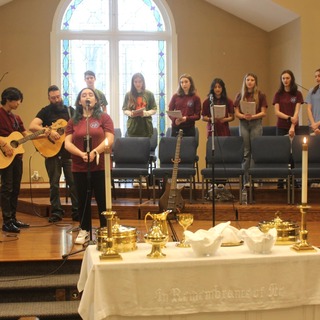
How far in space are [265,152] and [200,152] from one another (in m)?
2.95

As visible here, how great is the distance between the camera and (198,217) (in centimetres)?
648

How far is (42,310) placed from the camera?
393 cm

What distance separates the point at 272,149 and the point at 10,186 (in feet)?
10.1

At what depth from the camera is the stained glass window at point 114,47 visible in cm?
970

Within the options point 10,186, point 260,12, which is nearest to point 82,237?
point 10,186

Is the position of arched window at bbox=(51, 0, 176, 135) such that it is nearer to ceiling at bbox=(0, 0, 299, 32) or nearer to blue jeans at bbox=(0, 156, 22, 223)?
ceiling at bbox=(0, 0, 299, 32)

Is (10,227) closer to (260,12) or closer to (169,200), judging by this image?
(169,200)

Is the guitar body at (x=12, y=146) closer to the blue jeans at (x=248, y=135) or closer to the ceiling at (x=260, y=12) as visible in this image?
the blue jeans at (x=248, y=135)

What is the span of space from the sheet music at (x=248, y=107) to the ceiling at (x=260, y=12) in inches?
97.5

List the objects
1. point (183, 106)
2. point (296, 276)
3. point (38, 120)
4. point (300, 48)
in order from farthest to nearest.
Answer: point (300, 48) → point (183, 106) → point (38, 120) → point (296, 276)

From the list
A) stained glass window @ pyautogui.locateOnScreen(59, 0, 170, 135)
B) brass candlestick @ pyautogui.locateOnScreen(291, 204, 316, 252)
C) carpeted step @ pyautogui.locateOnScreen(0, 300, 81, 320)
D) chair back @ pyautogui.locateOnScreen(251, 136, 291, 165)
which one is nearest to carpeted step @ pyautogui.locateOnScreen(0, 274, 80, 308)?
carpeted step @ pyautogui.locateOnScreen(0, 300, 81, 320)

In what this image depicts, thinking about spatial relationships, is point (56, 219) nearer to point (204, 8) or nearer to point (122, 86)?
point (122, 86)

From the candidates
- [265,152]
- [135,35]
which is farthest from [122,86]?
[265,152]

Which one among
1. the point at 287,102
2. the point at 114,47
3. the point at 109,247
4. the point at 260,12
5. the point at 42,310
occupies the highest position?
the point at 260,12
